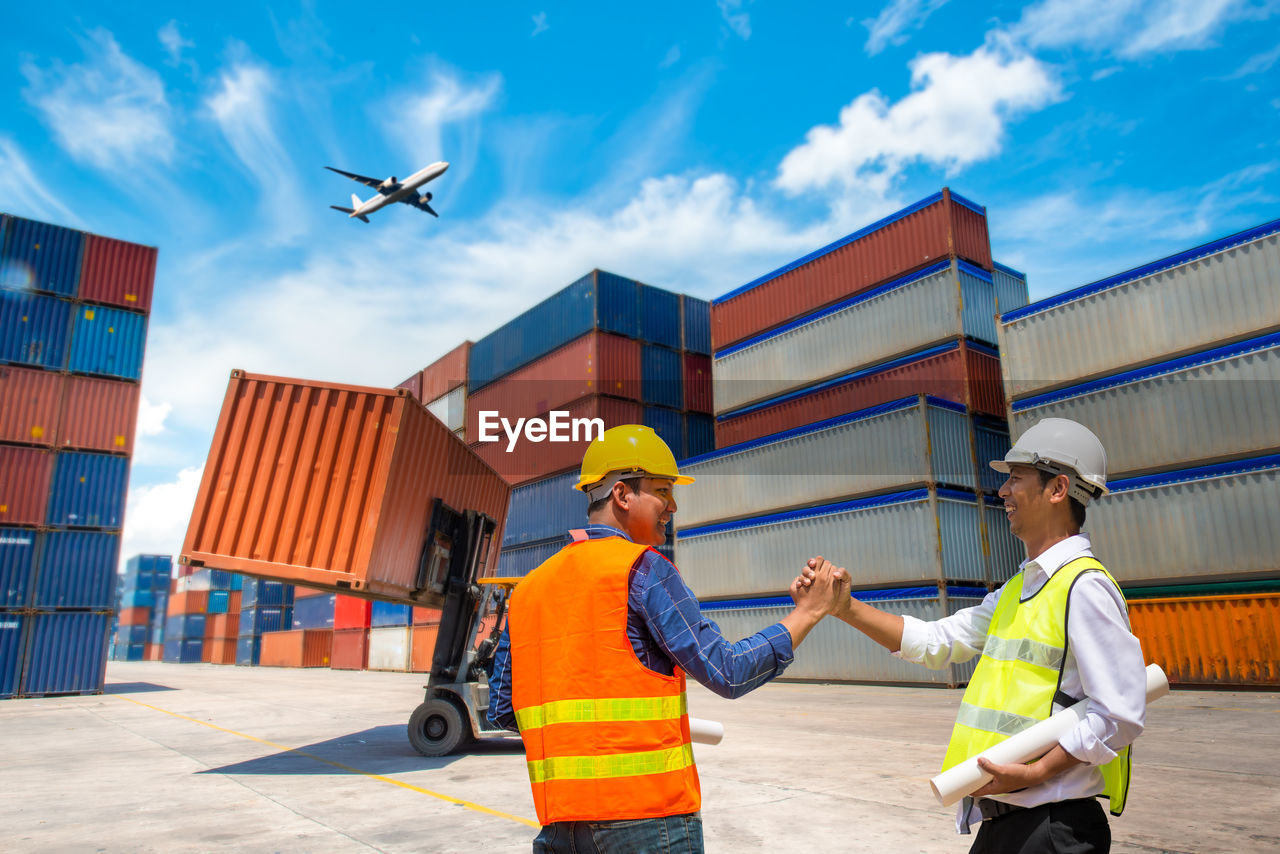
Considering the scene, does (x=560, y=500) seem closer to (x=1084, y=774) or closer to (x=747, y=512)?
(x=747, y=512)

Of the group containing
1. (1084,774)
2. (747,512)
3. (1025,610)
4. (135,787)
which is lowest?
(135,787)

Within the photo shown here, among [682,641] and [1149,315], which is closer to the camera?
[682,641]

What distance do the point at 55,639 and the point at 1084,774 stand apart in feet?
79.9

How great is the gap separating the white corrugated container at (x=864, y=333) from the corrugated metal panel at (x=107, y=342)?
55.5ft

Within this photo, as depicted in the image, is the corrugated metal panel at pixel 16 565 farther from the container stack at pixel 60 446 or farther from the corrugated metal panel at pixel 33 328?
the corrugated metal panel at pixel 33 328

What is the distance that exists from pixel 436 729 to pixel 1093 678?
8.98 metres

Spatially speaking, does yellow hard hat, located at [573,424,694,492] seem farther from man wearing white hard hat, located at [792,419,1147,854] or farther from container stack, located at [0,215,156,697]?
container stack, located at [0,215,156,697]

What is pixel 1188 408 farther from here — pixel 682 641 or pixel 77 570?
pixel 77 570

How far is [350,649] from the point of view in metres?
42.8

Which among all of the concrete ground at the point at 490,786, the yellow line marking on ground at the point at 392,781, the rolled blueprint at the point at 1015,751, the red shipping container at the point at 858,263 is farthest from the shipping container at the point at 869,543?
the rolled blueprint at the point at 1015,751

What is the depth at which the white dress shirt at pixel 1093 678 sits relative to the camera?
1.83 m

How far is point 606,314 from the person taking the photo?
28.4 meters

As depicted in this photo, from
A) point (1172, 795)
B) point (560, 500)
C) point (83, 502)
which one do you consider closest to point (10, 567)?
point (83, 502)

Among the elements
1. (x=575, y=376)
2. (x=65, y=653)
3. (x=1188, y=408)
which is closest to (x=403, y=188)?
(x=575, y=376)
